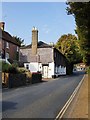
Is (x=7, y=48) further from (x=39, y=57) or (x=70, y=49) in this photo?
(x=70, y=49)

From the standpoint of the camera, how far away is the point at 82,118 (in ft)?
40.9

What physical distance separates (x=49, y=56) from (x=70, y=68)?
106 ft

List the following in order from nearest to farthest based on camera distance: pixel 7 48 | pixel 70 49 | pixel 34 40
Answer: pixel 7 48 < pixel 34 40 < pixel 70 49

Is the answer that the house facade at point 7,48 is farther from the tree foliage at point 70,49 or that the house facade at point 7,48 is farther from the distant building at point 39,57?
the tree foliage at point 70,49

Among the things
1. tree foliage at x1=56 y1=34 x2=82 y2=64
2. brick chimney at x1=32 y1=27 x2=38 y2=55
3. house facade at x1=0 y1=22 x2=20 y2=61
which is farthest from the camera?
tree foliage at x1=56 y1=34 x2=82 y2=64

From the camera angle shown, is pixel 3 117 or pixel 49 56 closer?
pixel 3 117

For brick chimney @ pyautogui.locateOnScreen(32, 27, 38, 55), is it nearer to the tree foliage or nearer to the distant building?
the distant building

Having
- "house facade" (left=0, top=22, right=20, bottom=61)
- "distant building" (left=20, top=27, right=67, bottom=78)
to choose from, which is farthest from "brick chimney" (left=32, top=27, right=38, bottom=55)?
"house facade" (left=0, top=22, right=20, bottom=61)

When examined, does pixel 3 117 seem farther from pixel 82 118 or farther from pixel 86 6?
pixel 86 6

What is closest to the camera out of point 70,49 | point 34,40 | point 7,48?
point 7,48

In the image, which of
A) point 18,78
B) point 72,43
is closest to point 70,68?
point 72,43

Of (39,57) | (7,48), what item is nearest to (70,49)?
(39,57)

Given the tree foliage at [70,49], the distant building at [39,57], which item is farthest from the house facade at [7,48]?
the tree foliage at [70,49]

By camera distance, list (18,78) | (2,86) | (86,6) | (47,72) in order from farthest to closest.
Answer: (47,72) → (18,78) → (2,86) → (86,6)
